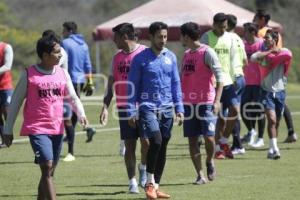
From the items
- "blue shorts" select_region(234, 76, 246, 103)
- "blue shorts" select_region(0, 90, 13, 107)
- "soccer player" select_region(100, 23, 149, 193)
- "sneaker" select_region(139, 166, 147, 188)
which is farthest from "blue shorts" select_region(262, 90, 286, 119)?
"blue shorts" select_region(0, 90, 13, 107)

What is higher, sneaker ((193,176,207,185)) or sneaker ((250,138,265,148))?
sneaker ((193,176,207,185))

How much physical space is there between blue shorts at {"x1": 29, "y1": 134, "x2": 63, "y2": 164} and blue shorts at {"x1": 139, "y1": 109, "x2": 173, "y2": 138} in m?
1.55

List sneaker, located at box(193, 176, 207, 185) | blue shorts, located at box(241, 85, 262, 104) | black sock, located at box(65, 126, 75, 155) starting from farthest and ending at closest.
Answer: blue shorts, located at box(241, 85, 262, 104) → black sock, located at box(65, 126, 75, 155) → sneaker, located at box(193, 176, 207, 185)

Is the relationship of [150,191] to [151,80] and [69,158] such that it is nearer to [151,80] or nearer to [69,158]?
[151,80]

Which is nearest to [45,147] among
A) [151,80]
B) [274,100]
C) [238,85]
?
[151,80]

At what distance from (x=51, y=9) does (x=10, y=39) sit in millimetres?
27930

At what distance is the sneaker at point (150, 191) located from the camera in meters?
12.0

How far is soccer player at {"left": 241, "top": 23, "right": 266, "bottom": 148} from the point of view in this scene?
18297mm

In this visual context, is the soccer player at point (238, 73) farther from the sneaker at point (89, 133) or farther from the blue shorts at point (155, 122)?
the blue shorts at point (155, 122)

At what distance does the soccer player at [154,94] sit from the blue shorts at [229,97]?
408 centimetres

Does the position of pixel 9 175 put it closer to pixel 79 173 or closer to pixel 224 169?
pixel 79 173

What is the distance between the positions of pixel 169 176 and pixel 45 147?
416 centimetres

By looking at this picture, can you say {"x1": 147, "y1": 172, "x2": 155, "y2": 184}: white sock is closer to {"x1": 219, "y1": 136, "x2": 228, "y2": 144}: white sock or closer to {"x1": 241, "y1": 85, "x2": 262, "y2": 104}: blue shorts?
{"x1": 219, "y1": 136, "x2": 228, "y2": 144}: white sock

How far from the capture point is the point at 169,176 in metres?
14.5
